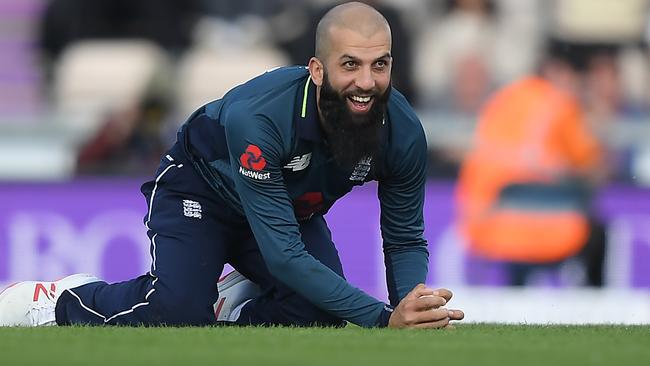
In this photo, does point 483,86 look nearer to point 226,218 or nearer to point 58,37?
point 58,37

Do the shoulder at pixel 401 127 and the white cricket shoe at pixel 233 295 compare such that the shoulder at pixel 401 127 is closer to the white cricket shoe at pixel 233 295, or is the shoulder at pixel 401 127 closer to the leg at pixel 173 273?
the leg at pixel 173 273

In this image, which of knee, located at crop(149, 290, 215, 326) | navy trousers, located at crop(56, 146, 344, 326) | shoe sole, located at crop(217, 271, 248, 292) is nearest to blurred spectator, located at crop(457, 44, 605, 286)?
shoe sole, located at crop(217, 271, 248, 292)

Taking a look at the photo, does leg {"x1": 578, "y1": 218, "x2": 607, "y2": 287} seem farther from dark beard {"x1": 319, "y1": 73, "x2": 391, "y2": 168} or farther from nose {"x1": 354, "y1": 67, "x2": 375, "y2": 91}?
nose {"x1": 354, "y1": 67, "x2": 375, "y2": 91}

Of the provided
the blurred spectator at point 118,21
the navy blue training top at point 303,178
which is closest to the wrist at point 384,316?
the navy blue training top at point 303,178

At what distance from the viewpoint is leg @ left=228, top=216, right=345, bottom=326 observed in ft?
23.3

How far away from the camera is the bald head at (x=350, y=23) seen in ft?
20.5

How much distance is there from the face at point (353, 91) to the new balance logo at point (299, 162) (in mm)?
119

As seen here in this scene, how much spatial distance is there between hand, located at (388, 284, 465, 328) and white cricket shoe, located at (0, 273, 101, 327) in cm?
178

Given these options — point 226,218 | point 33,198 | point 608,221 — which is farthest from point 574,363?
point 33,198

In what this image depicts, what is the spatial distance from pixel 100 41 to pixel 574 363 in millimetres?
8566

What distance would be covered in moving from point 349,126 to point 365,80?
24 centimetres

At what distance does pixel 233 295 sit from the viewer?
298 inches

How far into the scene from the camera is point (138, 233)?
1166 centimetres

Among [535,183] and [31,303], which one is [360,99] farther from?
[535,183]
